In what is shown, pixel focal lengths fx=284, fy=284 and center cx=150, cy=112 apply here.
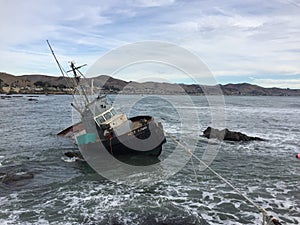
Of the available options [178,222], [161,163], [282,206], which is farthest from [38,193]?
[282,206]

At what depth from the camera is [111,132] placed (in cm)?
2083

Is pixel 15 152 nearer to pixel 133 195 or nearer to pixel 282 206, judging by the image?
pixel 133 195

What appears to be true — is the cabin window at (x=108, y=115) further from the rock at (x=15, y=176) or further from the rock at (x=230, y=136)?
the rock at (x=230, y=136)

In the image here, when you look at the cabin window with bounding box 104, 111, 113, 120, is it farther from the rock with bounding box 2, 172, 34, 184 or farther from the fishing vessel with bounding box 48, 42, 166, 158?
the rock with bounding box 2, 172, 34, 184

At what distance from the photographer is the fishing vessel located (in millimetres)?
20203

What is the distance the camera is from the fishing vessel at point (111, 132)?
2020cm

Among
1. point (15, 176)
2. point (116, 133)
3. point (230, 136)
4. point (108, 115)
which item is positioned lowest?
point (15, 176)

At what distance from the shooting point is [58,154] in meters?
23.4

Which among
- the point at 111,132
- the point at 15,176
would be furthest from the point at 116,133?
the point at 15,176

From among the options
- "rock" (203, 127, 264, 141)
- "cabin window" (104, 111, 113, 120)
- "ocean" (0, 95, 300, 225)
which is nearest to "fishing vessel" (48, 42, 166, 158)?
"cabin window" (104, 111, 113, 120)

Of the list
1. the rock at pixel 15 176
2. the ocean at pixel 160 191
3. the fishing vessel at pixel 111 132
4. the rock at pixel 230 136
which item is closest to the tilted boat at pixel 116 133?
the fishing vessel at pixel 111 132

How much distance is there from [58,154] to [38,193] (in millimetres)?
8606

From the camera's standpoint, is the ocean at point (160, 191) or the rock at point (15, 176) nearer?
the ocean at point (160, 191)

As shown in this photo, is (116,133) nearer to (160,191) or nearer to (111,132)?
(111,132)
